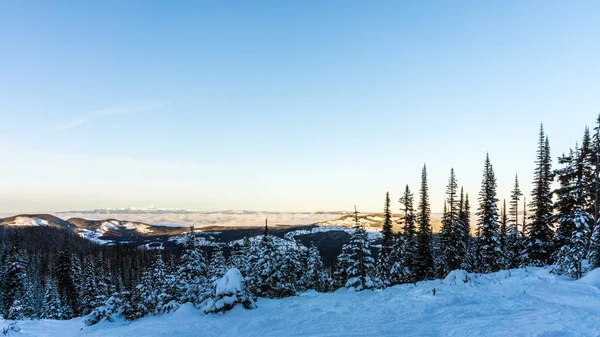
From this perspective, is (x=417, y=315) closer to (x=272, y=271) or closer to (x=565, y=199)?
(x=272, y=271)

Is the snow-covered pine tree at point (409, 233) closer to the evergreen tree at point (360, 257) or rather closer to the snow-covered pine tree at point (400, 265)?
the snow-covered pine tree at point (400, 265)

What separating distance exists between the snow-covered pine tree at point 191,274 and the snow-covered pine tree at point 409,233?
23.3 meters

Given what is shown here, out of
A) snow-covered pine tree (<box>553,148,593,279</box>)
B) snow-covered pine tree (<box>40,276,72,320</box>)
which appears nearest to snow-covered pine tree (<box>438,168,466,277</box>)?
snow-covered pine tree (<box>553,148,593,279</box>)

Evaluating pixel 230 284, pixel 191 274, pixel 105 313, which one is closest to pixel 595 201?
pixel 230 284

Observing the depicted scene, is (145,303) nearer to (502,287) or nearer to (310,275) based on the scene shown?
(310,275)

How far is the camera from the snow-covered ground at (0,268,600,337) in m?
11.2

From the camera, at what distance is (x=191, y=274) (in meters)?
29.5

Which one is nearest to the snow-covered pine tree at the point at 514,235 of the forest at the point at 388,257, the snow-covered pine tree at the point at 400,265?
the forest at the point at 388,257

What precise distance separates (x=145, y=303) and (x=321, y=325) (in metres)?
20.6

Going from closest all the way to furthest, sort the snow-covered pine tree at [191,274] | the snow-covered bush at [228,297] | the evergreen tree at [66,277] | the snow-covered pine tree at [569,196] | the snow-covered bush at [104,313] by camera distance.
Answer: the snow-covered bush at [228,297] → the snow-covered bush at [104,313] → the snow-covered pine tree at [191,274] → the snow-covered pine tree at [569,196] → the evergreen tree at [66,277]

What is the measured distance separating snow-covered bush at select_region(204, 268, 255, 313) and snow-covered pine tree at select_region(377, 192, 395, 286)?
2418 cm

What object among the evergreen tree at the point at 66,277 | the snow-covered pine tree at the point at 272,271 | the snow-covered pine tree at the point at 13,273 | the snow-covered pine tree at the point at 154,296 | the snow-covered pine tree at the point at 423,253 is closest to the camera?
the snow-covered pine tree at the point at 154,296

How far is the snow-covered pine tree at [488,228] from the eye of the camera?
131 feet

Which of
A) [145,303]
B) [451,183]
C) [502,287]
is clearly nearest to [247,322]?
[502,287]
